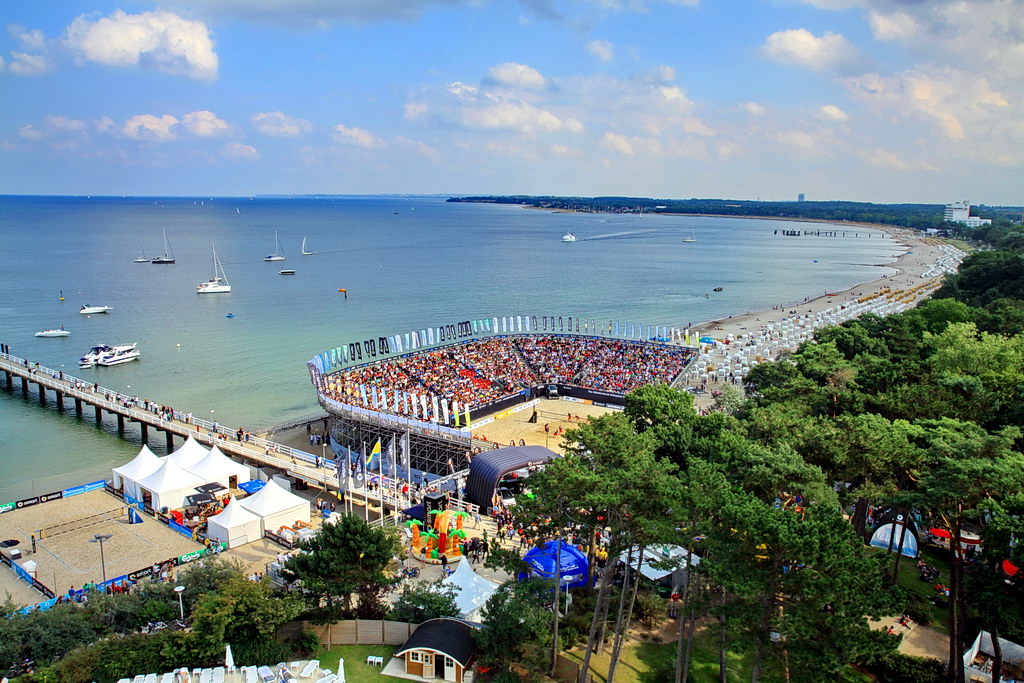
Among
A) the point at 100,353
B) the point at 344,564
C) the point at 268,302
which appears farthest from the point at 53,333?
the point at 344,564

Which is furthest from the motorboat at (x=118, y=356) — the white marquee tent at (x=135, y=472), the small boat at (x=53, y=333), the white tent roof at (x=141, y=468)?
the white tent roof at (x=141, y=468)

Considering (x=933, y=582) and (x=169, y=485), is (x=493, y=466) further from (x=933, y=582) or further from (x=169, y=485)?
(x=933, y=582)

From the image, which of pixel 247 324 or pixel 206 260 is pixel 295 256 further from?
pixel 247 324

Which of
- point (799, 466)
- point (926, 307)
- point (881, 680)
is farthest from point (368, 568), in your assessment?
point (926, 307)

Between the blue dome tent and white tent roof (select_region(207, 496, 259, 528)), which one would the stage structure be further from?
the blue dome tent

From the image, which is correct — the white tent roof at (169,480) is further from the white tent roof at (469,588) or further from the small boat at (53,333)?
the small boat at (53,333)

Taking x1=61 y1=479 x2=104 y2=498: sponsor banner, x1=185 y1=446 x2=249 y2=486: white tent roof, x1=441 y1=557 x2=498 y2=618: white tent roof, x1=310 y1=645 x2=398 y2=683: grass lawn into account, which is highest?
A: x1=441 y1=557 x2=498 y2=618: white tent roof

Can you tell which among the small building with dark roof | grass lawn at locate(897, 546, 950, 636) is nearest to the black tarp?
the small building with dark roof
